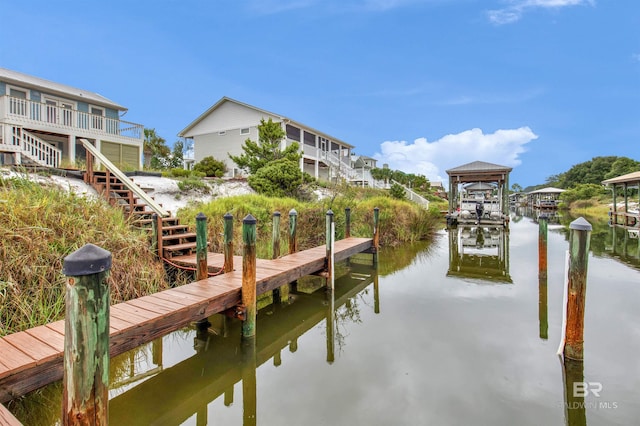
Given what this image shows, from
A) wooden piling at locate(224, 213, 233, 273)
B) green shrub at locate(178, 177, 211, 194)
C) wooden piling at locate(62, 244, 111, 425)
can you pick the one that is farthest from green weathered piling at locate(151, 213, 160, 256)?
green shrub at locate(178, 177, 211, 194)

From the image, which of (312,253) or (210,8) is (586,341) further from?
(210,8)

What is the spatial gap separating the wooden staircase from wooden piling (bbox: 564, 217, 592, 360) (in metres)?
6.37

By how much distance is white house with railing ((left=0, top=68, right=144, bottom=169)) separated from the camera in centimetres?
1289

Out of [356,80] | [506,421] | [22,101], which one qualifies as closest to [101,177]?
[22,101]

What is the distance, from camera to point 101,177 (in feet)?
31.9

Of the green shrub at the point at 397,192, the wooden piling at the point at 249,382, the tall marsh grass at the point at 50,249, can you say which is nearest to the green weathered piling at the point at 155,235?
the tall marsh grass at the point at 50,249

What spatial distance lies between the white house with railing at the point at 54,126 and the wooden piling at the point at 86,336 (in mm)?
13238

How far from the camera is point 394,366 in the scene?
13.8 feet

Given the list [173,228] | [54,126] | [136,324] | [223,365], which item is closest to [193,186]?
[173,228]

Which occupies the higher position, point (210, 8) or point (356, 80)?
point (356, 80)

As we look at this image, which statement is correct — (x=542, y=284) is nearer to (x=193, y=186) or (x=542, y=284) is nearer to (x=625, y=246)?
(x=625, y=246)

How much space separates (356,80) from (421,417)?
23.3 meters

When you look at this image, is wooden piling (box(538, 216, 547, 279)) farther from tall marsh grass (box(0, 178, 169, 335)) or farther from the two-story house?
the two-story house

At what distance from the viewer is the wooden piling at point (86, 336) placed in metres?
1.84
